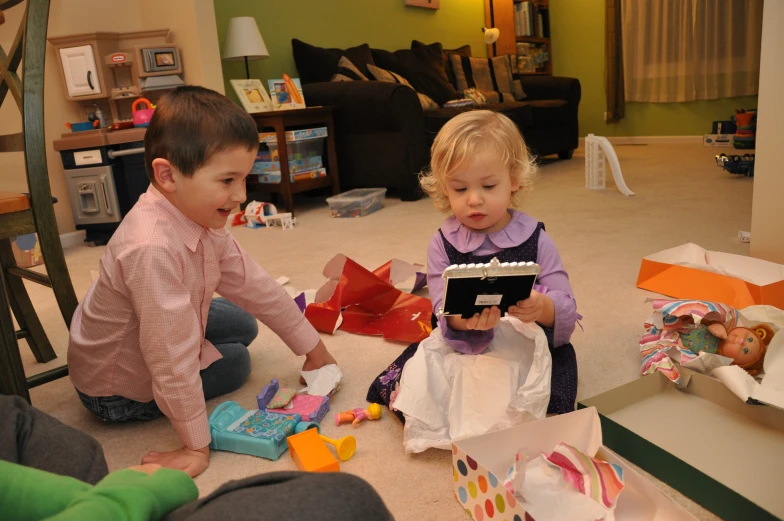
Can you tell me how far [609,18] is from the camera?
5738 millimetres

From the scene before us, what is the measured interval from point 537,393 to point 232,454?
21.5 inches

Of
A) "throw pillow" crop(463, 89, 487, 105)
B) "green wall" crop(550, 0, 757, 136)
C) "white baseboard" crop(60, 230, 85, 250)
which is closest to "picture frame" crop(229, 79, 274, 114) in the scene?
"white baseboard" crop(60, 230, 85, 250)

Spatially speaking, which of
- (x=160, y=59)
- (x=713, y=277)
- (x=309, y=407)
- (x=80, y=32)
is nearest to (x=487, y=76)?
Answer: (x=160, y=59)

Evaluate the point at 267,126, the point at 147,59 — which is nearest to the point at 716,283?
the point at 267,126

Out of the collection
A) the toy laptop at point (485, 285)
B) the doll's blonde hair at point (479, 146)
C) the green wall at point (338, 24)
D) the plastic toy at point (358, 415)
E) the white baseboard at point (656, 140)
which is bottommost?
the white baseboard at point (656, 140)

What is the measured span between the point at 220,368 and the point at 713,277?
47.9 inches

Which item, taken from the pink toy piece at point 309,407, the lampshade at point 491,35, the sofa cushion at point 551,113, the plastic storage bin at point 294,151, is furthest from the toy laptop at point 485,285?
the lampshade at point 491,35

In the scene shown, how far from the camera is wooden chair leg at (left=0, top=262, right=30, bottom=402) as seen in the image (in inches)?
44.4

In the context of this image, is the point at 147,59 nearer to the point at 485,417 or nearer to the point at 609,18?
the point at 485,417

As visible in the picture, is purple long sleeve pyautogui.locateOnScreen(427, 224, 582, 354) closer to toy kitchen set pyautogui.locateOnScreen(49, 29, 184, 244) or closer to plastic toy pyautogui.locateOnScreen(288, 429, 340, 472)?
plastic toy pyautogui.locateOnScreen(288, 429, 340, 472)

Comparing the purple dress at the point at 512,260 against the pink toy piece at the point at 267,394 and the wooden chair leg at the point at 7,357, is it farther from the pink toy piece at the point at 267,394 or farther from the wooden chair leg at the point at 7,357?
the wooden chair leg at the point at 7,357

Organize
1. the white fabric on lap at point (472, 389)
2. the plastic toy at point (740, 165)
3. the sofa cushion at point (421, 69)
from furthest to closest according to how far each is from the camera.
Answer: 1. the sofa cushion at point (421, 69)
2. the plastic toy at point (740, 165)
3. the white fabric on lap at point (472, 389)

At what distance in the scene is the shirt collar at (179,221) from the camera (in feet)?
3.78

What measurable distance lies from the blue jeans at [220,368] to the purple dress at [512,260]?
1.01ft
